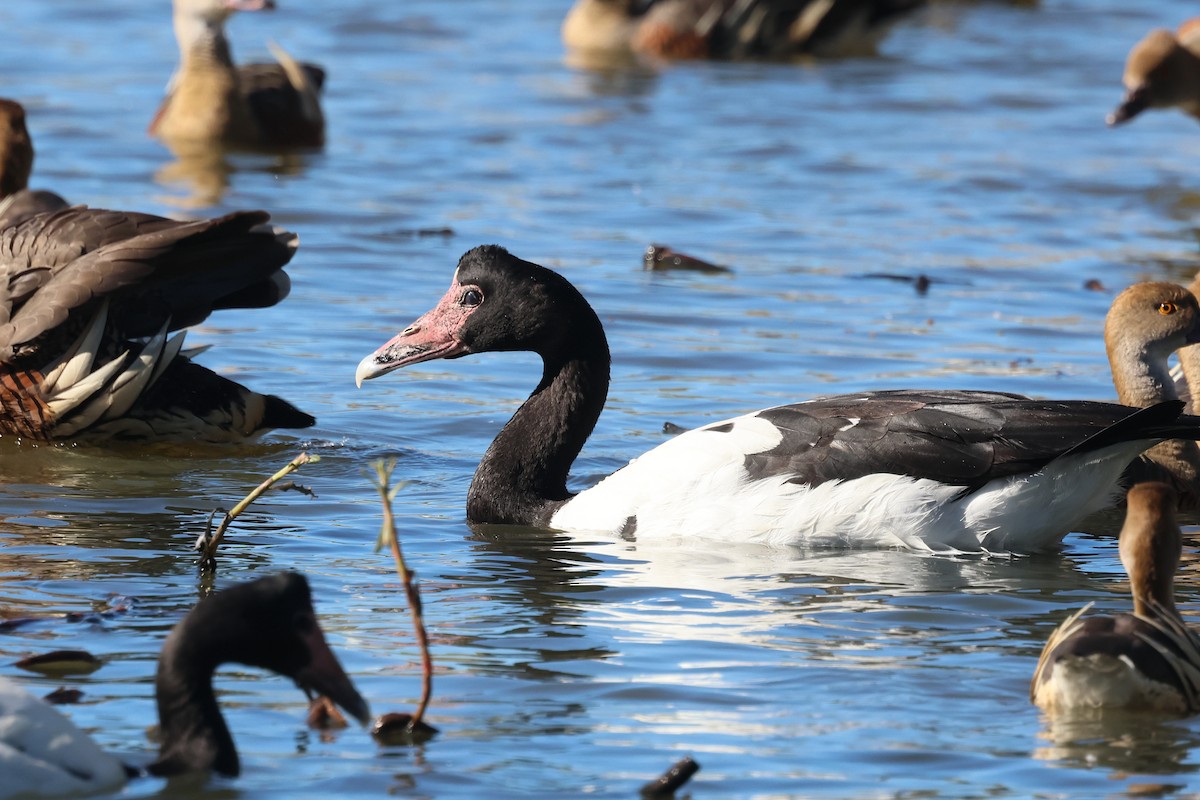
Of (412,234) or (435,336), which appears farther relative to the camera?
(412,234)

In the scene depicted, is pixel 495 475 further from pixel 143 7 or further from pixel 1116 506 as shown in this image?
pixel 143 7

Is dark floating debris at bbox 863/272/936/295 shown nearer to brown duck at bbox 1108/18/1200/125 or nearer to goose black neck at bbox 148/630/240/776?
brown duck at bbox 1108/18/1200/125

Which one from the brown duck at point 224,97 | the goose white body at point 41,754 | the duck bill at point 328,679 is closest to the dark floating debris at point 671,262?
the brown duck at point 224,97

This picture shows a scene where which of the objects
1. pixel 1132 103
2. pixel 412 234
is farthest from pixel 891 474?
pixel 1132 103

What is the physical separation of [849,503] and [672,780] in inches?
111

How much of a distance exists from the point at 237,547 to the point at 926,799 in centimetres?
334

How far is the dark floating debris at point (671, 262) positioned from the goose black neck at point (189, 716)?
333 inches

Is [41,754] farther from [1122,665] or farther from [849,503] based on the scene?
[849,503]

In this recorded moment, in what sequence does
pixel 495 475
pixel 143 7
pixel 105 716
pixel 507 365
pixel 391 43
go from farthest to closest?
pixel 143 7
pixel 391 43
pixel 507 365
pixel 495 475
pixel 105 716

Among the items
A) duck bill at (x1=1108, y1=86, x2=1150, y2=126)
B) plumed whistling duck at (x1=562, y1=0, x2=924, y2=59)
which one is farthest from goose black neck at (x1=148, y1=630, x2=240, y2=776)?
plumed whistling duck at (x1=562, y1=0, x2=924, y2=59)

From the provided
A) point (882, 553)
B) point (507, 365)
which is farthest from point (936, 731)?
point (507, 365)

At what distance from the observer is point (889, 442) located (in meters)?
7.85

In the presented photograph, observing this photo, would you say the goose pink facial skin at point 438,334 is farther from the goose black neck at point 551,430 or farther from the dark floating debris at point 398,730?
the dark floating debris at point 398,730

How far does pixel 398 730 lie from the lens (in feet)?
18.6
